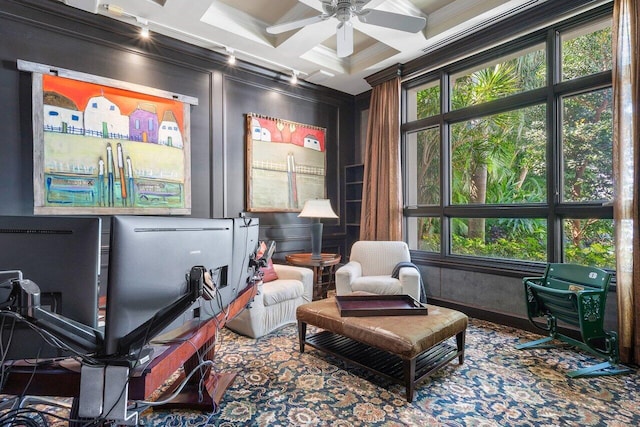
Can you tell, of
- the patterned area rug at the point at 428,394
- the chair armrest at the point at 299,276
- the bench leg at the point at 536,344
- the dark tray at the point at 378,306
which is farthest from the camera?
the chair armrest at the point at 299,276

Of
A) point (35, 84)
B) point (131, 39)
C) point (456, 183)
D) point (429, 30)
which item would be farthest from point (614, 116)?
point (35, 84)

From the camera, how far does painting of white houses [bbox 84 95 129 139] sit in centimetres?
299

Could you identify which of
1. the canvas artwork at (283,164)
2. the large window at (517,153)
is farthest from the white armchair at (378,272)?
the canvas artwork at (283,164)

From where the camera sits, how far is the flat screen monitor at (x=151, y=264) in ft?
2.66

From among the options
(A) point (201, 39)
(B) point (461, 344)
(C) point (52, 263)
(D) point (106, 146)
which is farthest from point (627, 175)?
(D) point (106, 146)

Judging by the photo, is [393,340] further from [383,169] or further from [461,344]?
[383,169]

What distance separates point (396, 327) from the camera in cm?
210

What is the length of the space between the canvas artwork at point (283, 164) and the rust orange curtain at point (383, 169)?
0.69 meters

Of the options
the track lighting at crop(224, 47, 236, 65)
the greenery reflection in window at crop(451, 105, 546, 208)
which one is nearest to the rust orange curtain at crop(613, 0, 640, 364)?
the greenery reflection in window at crop(451, 105, 546, 208)

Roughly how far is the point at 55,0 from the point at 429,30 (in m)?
3.58

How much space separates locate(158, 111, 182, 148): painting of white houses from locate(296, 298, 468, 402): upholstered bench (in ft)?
7.41

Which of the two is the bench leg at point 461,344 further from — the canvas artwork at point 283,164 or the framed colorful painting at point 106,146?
the framed colorful painting at point 106,146

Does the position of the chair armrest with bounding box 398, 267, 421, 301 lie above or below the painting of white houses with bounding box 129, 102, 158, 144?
below

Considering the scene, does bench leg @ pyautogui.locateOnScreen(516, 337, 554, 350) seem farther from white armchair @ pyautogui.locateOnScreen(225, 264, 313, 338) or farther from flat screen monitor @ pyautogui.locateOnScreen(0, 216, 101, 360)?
flat screen monitor @ pyautogui.locateOnScreen(0, 216, 101, 360)
